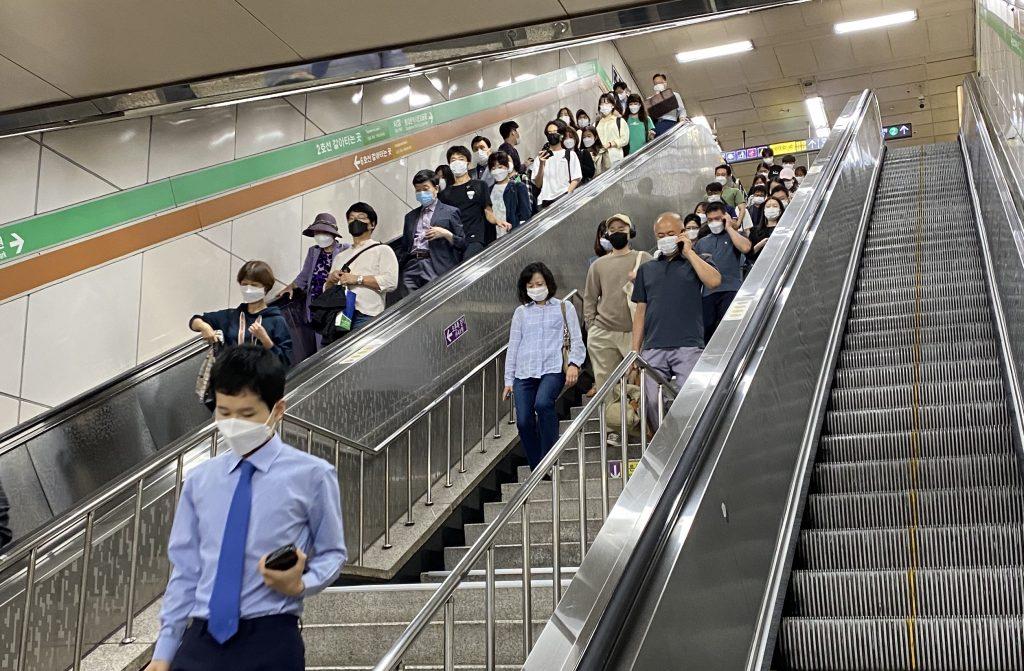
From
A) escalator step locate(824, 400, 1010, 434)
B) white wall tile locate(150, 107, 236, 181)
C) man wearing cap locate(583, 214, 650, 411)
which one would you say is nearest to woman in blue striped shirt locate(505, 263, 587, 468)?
man wearing cap locate(583, 214, 650, 411)

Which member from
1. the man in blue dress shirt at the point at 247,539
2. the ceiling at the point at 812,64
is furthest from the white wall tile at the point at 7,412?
the ceiling at the point at 812,64

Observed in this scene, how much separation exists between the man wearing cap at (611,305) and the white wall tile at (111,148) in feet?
12.6

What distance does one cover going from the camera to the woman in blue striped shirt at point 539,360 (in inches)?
240

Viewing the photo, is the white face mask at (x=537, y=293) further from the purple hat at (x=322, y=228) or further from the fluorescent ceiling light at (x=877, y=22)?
the fluorescent ceiling light at (x=877, y=22)

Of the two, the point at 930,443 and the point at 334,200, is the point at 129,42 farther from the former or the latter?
the point at 334,200

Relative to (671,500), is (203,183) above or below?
above

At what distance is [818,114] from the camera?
936 inches

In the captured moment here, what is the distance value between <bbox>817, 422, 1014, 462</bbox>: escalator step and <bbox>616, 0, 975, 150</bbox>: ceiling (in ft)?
44.9

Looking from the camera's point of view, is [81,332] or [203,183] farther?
[203,183]

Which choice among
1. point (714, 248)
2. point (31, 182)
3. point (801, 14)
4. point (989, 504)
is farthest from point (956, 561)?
point (801, 14)

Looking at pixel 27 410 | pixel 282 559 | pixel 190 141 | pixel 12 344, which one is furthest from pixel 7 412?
pixel 282 559

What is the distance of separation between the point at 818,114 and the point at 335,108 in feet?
51.2

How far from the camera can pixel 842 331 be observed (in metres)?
6.70

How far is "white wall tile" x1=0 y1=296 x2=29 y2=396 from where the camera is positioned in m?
7.11
